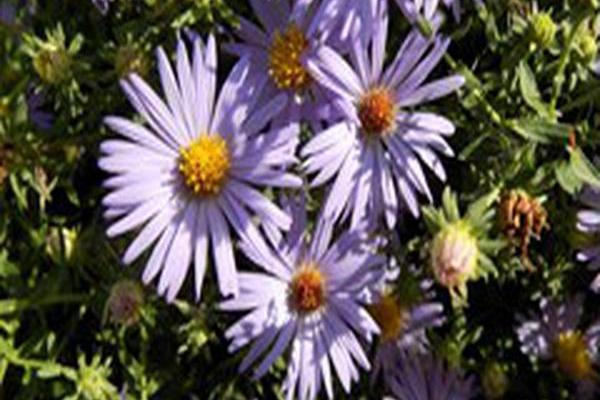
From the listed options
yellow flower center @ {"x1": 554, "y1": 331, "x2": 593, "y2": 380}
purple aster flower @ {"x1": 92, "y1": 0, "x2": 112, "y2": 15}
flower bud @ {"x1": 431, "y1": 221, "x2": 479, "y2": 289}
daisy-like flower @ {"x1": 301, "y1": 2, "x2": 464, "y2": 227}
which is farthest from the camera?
yellow flower center @ {"x1": 554, "y1": 331, "x2": 593, "y2": 380}

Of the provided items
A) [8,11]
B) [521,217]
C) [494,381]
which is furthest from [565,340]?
[8,11]

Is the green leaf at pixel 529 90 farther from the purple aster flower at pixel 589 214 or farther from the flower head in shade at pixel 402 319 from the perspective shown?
the flower head in shade at pixel 402 319

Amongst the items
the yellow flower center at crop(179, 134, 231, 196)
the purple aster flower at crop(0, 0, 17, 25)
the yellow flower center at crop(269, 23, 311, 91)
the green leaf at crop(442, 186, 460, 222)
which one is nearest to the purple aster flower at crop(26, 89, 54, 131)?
the purple aster flower at crop(0, 0, 17, 25)

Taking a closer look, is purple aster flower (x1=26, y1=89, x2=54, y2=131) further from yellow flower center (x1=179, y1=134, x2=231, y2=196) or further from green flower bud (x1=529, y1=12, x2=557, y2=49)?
green flower bud (x1=529, y1=12, x2=557, y2=49)

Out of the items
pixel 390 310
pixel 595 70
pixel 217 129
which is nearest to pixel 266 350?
pixel 390 310

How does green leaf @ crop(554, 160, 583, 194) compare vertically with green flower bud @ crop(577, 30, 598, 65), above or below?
below

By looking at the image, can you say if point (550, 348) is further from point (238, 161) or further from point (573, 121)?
point (238, 161)

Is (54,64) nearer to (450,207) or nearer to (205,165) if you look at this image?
(205,165)
